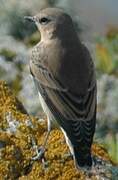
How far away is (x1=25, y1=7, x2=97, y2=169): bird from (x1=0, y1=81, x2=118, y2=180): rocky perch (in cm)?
12

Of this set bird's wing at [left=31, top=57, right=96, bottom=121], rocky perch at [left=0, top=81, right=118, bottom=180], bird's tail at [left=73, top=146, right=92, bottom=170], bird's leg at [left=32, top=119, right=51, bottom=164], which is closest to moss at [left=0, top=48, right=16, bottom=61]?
rocky perch at [left=0, top=81, right=118, bottom=180]

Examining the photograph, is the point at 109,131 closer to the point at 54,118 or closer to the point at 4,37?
the point at 4,37

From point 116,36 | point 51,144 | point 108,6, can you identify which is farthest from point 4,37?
point 108,6

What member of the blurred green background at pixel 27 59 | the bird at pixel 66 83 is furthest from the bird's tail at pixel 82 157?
the blurred green background at pixel 27 59

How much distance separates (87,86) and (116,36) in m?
7.17

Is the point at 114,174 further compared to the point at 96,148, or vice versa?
the point at 96,148

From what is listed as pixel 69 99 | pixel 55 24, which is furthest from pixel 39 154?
pixel 55 24

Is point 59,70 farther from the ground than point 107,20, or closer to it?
farther from the ground

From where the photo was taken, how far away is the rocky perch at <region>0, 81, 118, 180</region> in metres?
8.53

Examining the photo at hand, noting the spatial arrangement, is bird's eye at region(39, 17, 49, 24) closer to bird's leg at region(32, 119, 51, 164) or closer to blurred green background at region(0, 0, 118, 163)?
bird's leg at region(32, 119, 51, 164)

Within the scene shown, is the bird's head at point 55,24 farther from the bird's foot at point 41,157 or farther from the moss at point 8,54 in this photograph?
the moss at point 8,54

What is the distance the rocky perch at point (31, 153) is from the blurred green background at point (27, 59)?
7.72 feet

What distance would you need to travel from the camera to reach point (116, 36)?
16.1m

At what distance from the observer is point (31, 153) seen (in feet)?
29.0
